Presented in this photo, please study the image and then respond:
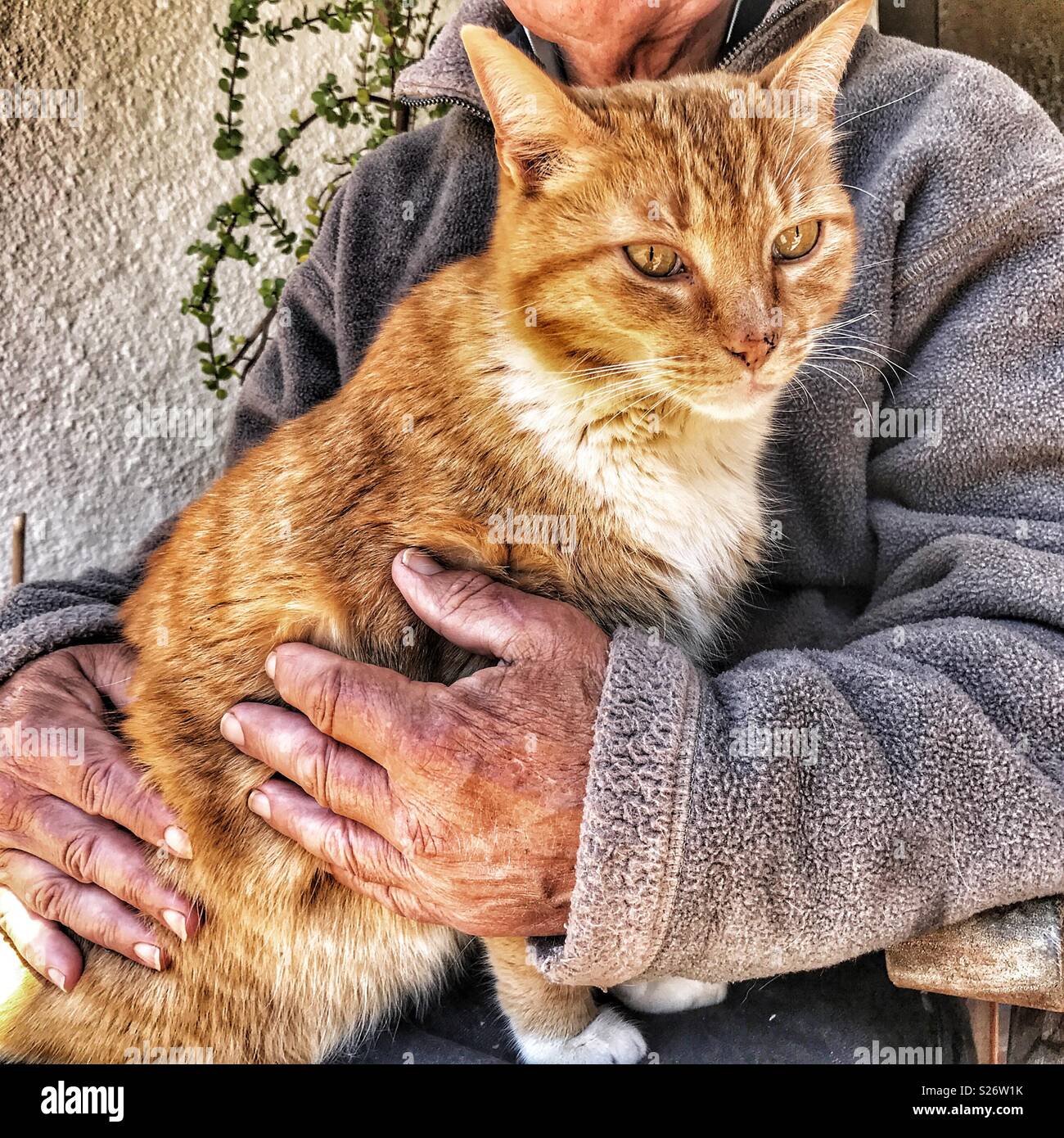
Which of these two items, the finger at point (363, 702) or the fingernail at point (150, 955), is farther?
the fingernail at point (150, 955)

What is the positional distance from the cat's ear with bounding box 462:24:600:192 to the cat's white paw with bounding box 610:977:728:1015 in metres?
1.05

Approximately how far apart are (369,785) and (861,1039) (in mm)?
677

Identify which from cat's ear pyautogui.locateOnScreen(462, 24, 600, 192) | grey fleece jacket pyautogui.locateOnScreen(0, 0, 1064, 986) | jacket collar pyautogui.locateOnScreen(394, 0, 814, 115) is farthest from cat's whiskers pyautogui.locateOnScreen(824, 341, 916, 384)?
jacket collar pyautogui.locateOnScreen(394, 0, 814, 115)

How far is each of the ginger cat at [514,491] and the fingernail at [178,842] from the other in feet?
0.05

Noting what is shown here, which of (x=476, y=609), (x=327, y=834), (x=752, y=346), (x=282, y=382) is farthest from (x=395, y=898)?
(x=282, y=382)

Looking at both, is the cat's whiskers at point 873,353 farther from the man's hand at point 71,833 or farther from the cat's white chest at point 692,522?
the man's hand at point 71,833

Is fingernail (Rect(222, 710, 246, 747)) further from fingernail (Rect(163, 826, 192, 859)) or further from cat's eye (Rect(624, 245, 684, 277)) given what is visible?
cat's eye (Rect(624, 245, 684, 277))

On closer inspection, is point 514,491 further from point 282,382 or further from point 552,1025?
point 282,382

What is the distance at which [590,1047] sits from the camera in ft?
3.73

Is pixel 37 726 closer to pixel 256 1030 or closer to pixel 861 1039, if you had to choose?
pixel 256 1030

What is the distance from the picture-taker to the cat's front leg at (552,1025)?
3.67 feet

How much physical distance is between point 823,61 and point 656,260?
0.37 metres

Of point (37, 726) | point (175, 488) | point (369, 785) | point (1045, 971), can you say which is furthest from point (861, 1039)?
point (175, 488)

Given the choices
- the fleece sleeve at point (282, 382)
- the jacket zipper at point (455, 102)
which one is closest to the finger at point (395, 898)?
the fleece sleeve at point (282, 382)
